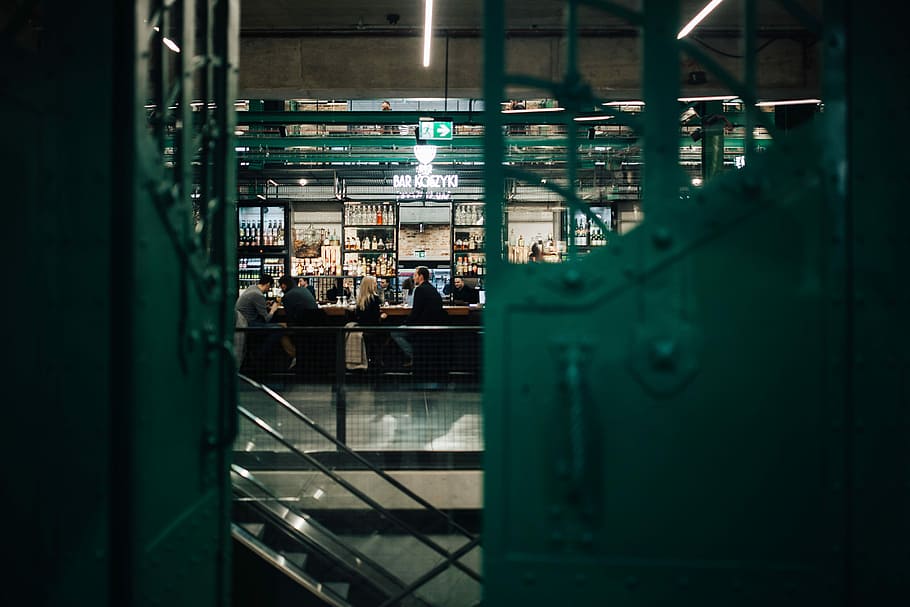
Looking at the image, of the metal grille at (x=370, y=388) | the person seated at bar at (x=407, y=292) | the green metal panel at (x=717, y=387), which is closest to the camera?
the green metal panel at (x=717, y=387)

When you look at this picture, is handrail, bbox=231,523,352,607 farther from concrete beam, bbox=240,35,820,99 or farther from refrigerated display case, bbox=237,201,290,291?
refrigerated display case, bbox=237,201,290,291

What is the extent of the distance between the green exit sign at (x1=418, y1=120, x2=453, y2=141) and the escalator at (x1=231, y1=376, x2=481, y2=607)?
13.5 ft

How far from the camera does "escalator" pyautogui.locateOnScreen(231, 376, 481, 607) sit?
530cm

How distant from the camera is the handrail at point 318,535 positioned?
18.0 feet

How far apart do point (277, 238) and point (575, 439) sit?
13.1 m

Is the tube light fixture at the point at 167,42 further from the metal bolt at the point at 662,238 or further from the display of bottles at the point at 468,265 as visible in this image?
the display of bottles at the point at 468,265

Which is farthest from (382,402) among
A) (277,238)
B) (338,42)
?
(277,238)

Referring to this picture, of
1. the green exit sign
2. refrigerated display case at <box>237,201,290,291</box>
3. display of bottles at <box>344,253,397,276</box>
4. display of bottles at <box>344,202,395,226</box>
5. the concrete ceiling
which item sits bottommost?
display of bottles at <box>344,253,397,276</box>

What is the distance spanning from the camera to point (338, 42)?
802cm

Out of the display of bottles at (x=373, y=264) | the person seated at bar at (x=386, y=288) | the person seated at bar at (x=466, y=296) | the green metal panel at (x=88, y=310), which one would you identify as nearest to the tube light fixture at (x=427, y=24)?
the green metal panel at (x=88, y=310)

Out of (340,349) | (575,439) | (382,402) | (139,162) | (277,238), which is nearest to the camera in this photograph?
(575,439)

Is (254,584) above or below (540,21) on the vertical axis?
below

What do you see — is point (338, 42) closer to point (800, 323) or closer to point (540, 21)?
point (540, 21)

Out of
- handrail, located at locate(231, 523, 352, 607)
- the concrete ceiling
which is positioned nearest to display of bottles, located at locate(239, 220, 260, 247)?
the concrete ceiling
